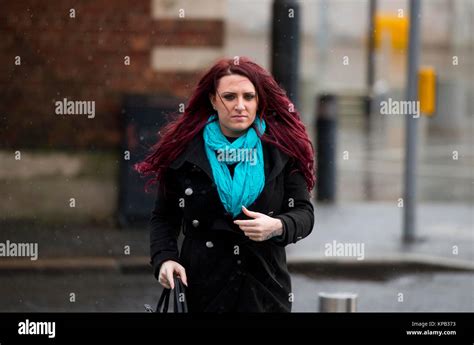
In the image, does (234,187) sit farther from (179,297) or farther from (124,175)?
(124,175)

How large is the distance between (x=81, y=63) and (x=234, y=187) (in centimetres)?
739

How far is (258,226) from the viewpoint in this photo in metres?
4.01

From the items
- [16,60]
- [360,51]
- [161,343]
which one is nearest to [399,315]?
[161,343]

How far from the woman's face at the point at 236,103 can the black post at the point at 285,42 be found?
6217mm

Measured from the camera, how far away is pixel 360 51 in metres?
38.0

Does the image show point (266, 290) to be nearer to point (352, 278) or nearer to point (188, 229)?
point (188, 229)

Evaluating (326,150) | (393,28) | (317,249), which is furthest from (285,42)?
(393,28)

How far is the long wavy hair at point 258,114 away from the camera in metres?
4.26

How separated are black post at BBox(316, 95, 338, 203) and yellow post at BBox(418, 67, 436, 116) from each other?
2503 mm

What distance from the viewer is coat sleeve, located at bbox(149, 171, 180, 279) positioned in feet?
14.2

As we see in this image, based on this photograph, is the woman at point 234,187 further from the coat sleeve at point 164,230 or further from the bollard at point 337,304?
the bollard at point 337,304

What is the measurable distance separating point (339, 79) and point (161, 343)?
29030mm

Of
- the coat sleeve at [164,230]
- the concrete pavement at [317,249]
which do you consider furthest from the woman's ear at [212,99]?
the concrete pavement at [317,249]

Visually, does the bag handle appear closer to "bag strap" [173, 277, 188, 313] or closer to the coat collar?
"bag strap" [173, 277, 188, 313]
